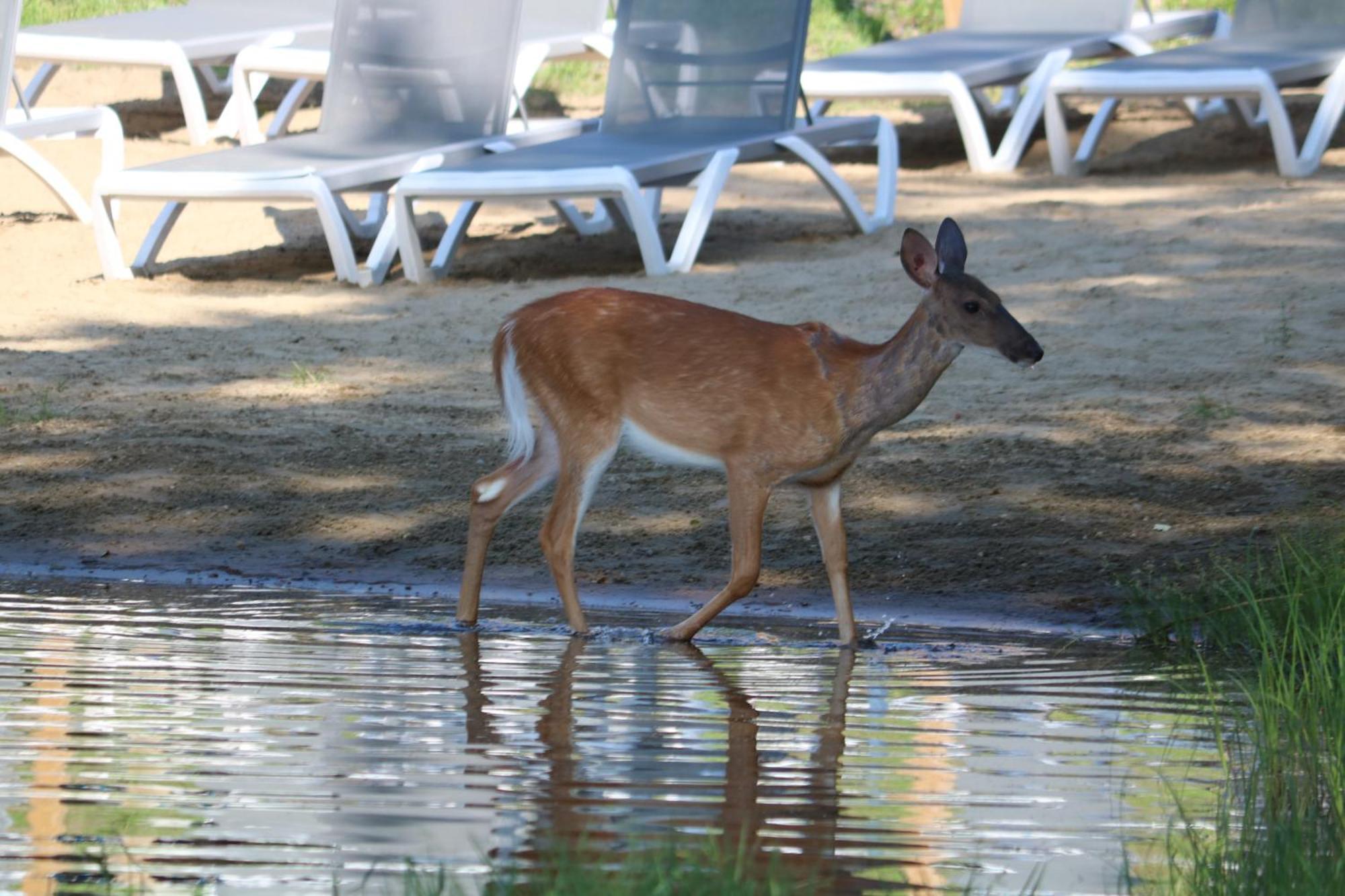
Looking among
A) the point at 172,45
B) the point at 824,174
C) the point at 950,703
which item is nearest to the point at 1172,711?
the point at 950,703

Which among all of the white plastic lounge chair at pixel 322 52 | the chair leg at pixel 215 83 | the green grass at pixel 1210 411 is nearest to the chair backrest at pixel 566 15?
the white plastic lounge chair at pixel 322 52

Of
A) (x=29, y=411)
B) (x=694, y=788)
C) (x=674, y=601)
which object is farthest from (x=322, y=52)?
(x=694, y=788)

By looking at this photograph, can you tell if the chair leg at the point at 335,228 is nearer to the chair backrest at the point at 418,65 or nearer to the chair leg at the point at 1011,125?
the chair backrest at the point at 418,65

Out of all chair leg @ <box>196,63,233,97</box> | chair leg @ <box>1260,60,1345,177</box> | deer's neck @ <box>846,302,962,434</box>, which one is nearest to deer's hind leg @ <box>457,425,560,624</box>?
deer's neck @ <box>846,302,962,434</box>

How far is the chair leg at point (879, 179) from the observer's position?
14094mm

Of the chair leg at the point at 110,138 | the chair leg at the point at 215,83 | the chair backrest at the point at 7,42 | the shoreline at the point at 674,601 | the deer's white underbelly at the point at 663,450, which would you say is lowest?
the chair leg at the point at 215,83

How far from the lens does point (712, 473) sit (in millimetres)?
9352

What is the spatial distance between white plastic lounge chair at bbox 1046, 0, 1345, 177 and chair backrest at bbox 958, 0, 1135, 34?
39.6 inches

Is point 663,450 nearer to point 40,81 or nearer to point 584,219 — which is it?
point 584,219

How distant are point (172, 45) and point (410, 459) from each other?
30.3ft

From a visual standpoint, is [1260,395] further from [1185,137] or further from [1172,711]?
[1185,137]

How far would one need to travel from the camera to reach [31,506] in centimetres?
905

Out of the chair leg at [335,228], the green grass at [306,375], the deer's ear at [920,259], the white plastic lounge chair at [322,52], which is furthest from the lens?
the white plastic lounge chair at [322,52]

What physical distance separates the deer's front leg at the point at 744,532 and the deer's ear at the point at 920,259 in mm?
830
